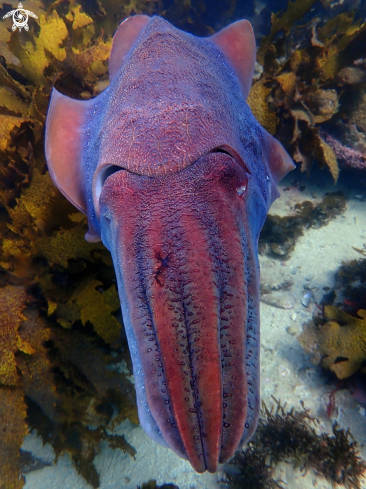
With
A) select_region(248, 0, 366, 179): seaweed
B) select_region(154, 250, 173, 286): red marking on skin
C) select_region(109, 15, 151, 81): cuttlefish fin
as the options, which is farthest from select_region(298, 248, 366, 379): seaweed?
select_region(109, 15, 151, 81): cuttlefish fin

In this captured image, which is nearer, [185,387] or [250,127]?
[185,387]

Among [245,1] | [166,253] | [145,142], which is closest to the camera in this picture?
[166,253]

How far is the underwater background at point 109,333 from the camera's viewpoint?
12.0 feet

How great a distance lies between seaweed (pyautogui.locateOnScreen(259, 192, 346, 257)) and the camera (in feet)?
18.6

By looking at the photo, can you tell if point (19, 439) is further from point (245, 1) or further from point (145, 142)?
point (245, 1)

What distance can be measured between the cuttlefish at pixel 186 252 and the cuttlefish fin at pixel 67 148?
17.5 inches

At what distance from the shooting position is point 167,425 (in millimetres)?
1382

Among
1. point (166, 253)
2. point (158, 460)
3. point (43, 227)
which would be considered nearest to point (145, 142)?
point (166, 253)

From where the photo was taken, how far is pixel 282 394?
13.7ft

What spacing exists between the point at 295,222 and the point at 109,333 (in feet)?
13.4

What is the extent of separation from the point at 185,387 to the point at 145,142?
1.35m

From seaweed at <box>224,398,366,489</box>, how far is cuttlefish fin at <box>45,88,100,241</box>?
3340 mm

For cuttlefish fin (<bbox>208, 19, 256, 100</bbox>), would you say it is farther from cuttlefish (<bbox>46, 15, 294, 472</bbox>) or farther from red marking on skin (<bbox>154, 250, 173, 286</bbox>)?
red marking on skin (<bbox>154, 250, 173, 286</bbox>)

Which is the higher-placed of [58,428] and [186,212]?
[186,212]
